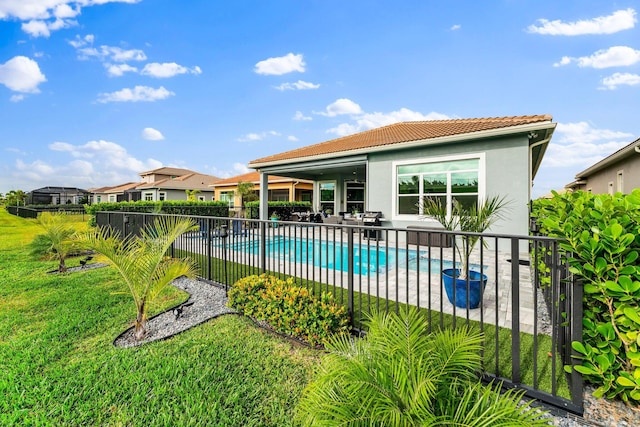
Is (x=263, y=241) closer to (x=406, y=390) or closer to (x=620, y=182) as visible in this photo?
(x=406, y=390)

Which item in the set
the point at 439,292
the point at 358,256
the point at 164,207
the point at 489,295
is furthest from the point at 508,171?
the point at 164,207

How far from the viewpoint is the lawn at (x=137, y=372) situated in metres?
2.08

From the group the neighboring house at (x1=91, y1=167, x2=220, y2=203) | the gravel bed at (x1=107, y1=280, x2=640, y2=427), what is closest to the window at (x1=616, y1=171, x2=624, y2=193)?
the gravel bed at (x1=107, y1=280, x2=640, y2=427)

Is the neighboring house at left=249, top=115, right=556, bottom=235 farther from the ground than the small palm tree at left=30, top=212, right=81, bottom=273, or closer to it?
farther from the ground

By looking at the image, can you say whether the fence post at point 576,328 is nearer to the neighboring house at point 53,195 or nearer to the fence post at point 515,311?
the fence post at point 515,311

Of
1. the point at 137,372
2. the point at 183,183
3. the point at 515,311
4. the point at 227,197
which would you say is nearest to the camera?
the point at 515,311

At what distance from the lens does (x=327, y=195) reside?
1684cm

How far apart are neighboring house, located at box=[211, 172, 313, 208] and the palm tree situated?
20399mm

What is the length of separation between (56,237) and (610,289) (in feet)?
30.2

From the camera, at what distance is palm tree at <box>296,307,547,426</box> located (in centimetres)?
128

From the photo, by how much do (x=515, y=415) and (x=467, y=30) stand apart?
1257 cm

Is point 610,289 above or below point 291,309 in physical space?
above

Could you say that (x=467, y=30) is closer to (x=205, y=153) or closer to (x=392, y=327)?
(x=392, y=327)

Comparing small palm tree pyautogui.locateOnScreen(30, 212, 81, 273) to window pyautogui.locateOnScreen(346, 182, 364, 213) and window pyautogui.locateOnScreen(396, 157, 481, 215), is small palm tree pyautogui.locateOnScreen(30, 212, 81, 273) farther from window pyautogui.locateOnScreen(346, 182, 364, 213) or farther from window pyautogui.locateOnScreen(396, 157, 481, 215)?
window pyautogui.locateOnScreen(346, 182, 364, 213)
